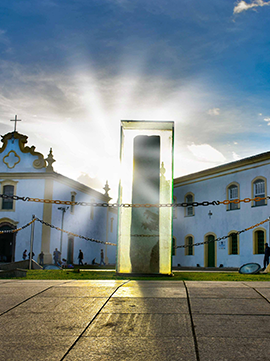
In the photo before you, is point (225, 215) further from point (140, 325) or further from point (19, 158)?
point (140, 325)

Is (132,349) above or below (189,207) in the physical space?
below

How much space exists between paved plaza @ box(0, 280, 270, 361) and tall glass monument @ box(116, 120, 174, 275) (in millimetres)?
3638

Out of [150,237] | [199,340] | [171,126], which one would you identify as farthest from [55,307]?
[171,126]

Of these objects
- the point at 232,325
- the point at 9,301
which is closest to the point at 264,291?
the point at 232,325

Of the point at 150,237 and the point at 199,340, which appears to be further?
the point at 150,237

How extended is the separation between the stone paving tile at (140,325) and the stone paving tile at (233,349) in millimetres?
331

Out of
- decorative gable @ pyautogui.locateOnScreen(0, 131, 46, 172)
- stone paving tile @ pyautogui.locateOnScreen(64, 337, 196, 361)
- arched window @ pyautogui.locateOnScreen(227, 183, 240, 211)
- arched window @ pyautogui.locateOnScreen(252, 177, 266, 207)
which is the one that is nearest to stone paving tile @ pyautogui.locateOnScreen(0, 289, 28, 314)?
stone paving tile @ pyautogui.locateOnScreen(64, 337, 196, 361)

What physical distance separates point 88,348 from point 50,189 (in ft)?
100

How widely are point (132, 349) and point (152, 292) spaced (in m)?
2.20

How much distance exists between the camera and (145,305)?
18.5ft

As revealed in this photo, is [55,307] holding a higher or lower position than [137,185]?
lower

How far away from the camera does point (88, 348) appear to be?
4.27 metres

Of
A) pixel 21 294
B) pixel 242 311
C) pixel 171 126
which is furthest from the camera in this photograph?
pixel 171 126

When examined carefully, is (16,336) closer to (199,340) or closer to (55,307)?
(55,307)
